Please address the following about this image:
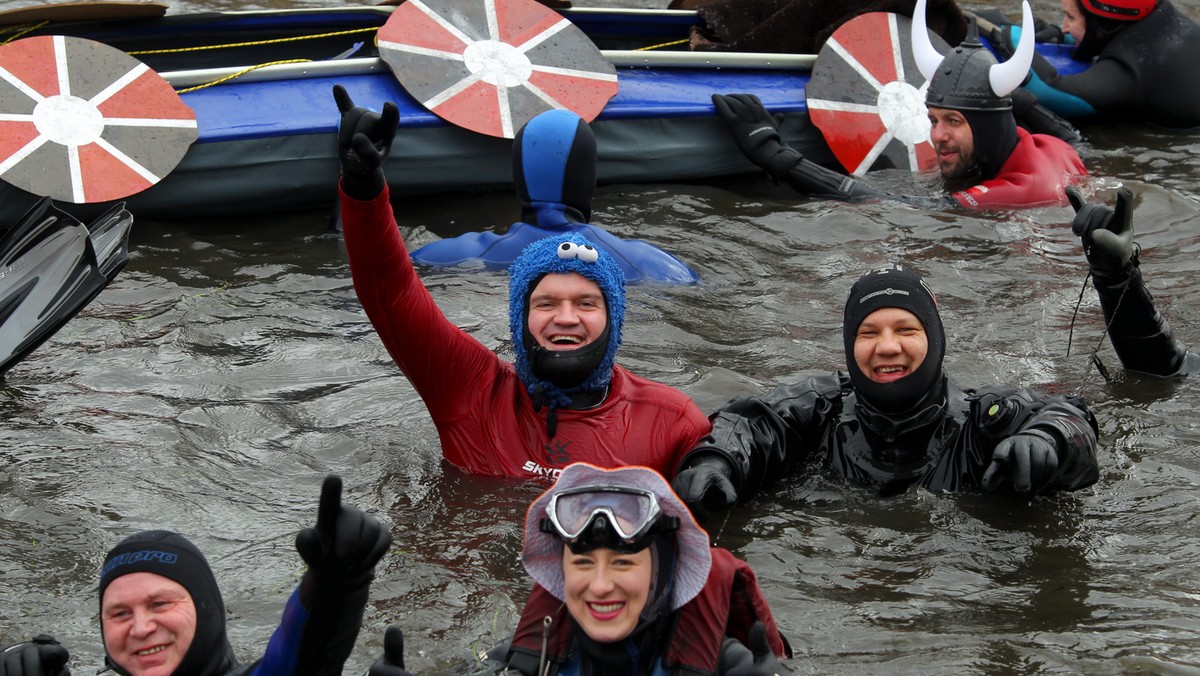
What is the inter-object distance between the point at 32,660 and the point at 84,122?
510 cm

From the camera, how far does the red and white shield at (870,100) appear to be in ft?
32.6

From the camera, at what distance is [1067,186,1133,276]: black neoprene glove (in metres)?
5.97

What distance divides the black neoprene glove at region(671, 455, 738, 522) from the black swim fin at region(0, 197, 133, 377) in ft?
9.09

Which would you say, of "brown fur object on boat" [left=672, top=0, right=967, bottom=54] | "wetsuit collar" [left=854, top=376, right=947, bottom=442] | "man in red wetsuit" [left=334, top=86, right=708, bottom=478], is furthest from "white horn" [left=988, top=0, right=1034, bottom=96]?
"man in red wetsuit" [left=334, top=86, right=708, bottom=478]

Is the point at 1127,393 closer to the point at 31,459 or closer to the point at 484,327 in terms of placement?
the point at 484,327

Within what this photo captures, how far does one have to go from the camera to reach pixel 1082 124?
11273 millimetres

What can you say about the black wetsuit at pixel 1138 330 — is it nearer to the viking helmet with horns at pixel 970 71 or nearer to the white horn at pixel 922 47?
the viking helmet with horns at pixel 970 71

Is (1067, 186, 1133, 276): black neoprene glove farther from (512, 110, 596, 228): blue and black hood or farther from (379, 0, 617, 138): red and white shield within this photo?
(379, 0, 617, 138): red and white shield

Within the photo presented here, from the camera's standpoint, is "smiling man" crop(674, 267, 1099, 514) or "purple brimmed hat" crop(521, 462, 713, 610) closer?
"purple brimmed hat" crop(521, 462, 713, 610)

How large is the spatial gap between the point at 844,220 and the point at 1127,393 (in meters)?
2.77

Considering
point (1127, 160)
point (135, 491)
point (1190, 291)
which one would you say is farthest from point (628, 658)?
point (1127, 160)

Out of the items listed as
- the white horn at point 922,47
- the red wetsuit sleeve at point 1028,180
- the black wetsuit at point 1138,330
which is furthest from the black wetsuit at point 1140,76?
the black wetsuit at point 1138,330

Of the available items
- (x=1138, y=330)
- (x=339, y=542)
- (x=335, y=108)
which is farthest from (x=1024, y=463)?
(x=335, y=108)

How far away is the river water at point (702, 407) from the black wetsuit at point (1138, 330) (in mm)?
118
